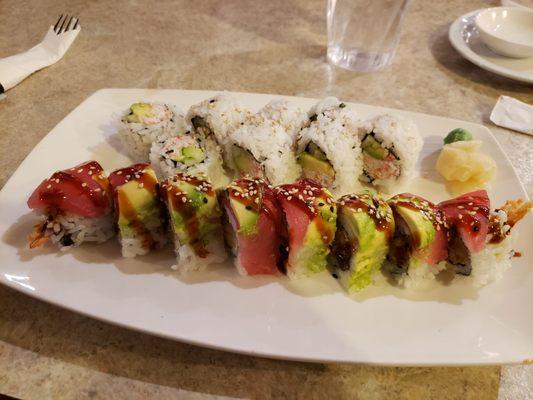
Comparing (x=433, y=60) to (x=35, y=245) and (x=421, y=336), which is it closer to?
(x=421, y=336)

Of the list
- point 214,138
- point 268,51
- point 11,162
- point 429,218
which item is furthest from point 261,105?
point 11,162

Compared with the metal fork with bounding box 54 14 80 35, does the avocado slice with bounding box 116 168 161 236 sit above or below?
below

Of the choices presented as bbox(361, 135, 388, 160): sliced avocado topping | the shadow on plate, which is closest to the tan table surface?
the shadow on plate

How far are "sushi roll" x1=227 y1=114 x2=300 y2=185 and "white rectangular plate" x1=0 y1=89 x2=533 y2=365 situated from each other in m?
0.56

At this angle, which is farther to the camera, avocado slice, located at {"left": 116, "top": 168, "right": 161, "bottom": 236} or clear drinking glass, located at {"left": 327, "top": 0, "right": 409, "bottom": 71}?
clear drinking glass, located at {"left": 327, "top": 0, "right": 409, "bottom": 71}

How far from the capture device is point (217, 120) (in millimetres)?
2178

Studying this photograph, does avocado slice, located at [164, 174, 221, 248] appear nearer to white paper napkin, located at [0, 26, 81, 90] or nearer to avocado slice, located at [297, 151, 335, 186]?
avocado slice, located at [297, 151, 335, 186]

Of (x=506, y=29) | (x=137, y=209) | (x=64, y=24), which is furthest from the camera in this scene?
(x=64, y=24)

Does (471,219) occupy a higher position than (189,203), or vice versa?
(189,203)

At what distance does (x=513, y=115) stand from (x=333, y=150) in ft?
4.78

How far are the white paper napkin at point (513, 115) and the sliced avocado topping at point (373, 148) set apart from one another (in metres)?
1.10

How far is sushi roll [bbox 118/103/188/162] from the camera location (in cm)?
217

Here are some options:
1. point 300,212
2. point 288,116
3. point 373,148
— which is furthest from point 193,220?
point 373,148

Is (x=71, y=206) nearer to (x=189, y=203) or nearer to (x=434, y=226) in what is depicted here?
(x=189, y=203)
